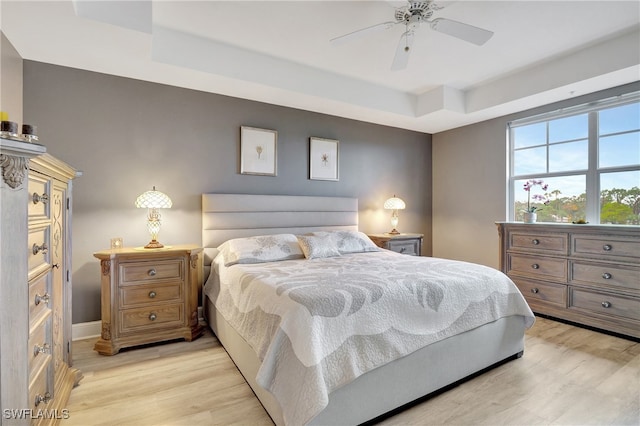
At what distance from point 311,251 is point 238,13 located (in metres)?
2.07

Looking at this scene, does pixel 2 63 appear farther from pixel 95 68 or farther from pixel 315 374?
pixel 315 374

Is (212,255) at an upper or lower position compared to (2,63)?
lower

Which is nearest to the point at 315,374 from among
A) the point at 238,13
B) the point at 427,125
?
the point at 238,13

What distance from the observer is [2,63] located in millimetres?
A: 2189

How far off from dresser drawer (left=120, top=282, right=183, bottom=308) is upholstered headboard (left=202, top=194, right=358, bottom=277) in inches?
20.7

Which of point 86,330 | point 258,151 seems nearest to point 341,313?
point 258,151

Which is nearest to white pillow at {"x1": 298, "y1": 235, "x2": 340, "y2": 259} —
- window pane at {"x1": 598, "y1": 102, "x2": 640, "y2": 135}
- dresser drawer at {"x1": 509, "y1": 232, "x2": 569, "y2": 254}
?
dresser drawer at {"x1": 509, "y1": 232, "x2": 569, "y2": 254}

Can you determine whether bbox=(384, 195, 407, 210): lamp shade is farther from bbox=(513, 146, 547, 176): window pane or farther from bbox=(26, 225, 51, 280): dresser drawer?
bbox=(26, 225, 51, 280): dresser drawer

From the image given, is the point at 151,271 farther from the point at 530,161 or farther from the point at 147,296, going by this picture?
the point at 530,161

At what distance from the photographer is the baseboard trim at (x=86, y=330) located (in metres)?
2.76

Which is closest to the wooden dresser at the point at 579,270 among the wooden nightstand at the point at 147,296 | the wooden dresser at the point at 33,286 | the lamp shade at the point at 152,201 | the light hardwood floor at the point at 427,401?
the light hardwood floor at the point at 427,401

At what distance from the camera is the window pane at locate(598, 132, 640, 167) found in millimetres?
3096

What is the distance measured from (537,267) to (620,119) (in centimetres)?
172

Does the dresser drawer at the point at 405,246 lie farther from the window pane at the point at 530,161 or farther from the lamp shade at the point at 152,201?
the lamp shade at the point at 152,201
